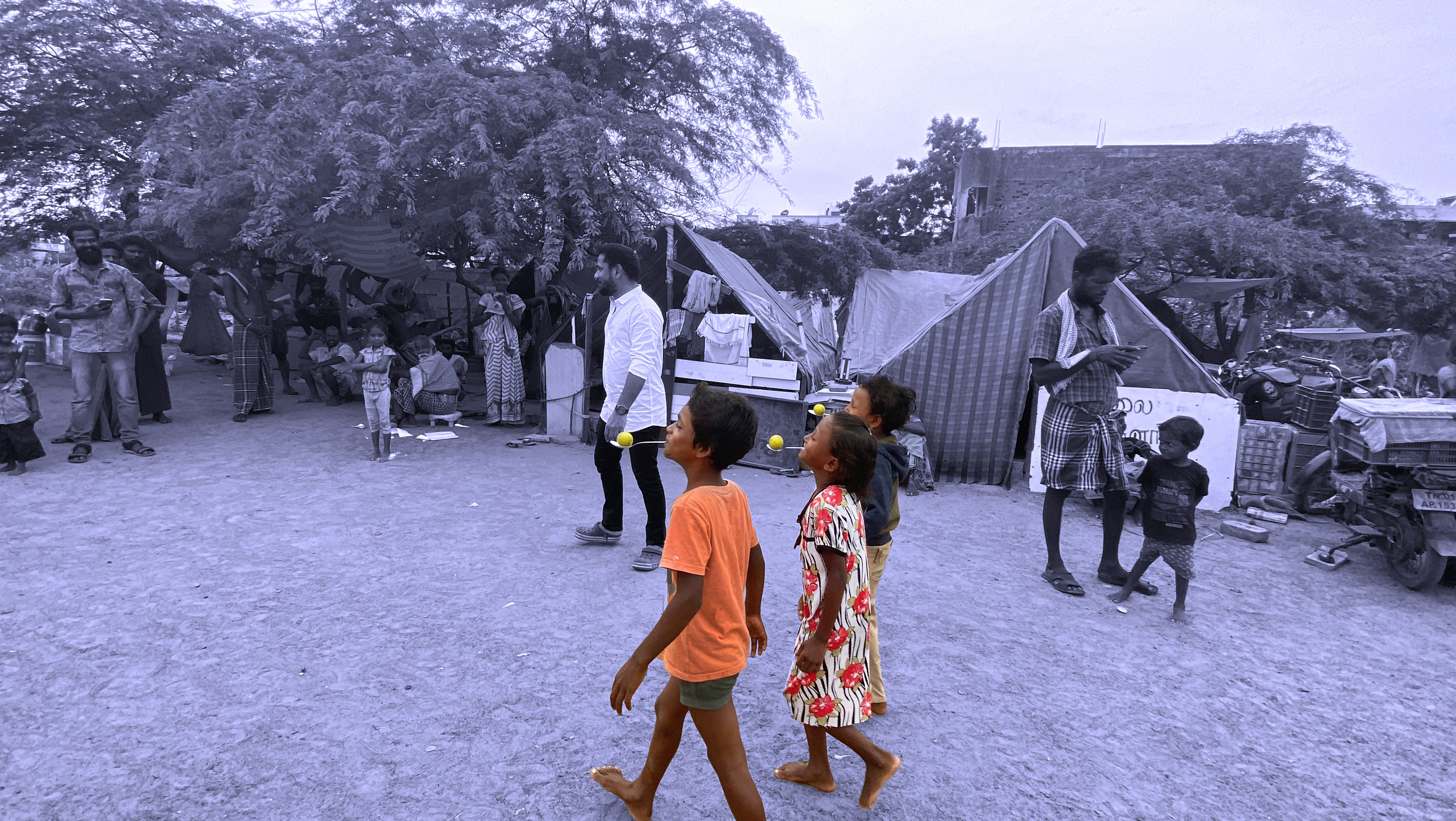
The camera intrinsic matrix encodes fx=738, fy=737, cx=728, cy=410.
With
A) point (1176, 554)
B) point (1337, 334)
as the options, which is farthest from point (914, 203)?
point (1176, 554)

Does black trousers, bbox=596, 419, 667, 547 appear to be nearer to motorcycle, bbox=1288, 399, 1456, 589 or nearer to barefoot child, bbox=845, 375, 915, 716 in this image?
barefoot child, bbox=845, 375, 915, 716

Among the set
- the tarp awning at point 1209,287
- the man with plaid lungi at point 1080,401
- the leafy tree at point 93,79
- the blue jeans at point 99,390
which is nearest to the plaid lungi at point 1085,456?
the man with plaid lungi at point 1080,401

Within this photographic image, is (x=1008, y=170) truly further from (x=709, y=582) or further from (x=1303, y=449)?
(x=709, y=582)

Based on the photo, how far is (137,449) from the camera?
6449 millimetres

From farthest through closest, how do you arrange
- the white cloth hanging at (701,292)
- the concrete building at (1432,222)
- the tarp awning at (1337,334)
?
the tarp awning at (1337,334), the concrete building at (1432,222), the white cloth hanging at (701,292)

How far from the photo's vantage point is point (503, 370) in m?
8.98

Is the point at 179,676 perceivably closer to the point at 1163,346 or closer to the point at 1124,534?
the point at 1124,534

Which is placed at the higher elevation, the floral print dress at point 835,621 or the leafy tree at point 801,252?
the leafy tree at point 801,252

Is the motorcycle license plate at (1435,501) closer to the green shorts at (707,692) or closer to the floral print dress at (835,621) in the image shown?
the floral print dress at (835,621)

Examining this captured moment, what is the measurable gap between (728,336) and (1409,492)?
585cm

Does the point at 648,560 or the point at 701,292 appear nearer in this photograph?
the point at 648,560

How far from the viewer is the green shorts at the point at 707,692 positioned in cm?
190

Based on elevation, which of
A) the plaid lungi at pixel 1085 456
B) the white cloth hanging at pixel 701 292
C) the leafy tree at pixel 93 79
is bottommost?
the plaid lungi at pixel 1085 456

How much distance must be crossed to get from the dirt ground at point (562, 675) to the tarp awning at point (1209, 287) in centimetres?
742
